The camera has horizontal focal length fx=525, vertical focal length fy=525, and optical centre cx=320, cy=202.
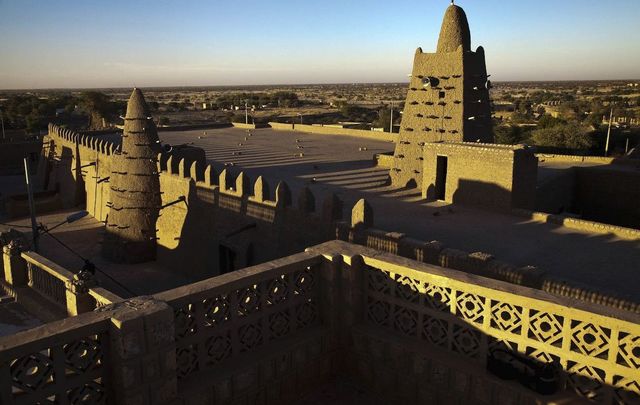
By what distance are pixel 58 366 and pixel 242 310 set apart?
75.2 inches

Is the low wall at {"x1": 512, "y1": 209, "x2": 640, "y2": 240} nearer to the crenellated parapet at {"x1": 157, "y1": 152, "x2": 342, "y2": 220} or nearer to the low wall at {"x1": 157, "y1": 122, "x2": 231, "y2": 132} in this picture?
the crenellated parapet at {"x1": 157, "y1": 152, "x2": 342, "y2": 220}

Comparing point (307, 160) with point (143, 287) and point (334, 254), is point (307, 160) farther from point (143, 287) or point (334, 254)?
point (334, 254)

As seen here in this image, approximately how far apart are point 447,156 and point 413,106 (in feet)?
12.3

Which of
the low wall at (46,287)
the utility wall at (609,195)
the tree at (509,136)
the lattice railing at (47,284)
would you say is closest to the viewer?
the low wall at (46,287)

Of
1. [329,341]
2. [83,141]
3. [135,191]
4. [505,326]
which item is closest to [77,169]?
[83,141]

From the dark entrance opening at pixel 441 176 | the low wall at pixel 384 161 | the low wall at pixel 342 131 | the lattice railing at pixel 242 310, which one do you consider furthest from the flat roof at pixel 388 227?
the lattice railing at pixel 242 310

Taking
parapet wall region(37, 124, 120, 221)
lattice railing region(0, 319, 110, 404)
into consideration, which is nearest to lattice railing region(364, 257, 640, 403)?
lattice railing region(0, 319, 110, 404)

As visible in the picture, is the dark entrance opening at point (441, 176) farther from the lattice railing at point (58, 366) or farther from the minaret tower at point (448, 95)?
the lattice railing at point (58, 366)

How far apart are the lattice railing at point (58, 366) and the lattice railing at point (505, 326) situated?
121 inches

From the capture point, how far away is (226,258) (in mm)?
16203

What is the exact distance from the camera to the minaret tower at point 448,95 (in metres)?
18.2

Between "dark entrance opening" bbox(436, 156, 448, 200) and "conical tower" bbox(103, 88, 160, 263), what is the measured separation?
30.5ft

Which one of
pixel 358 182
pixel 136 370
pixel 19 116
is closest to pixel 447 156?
pixel 358 182

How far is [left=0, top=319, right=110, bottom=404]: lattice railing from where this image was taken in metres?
4.05
